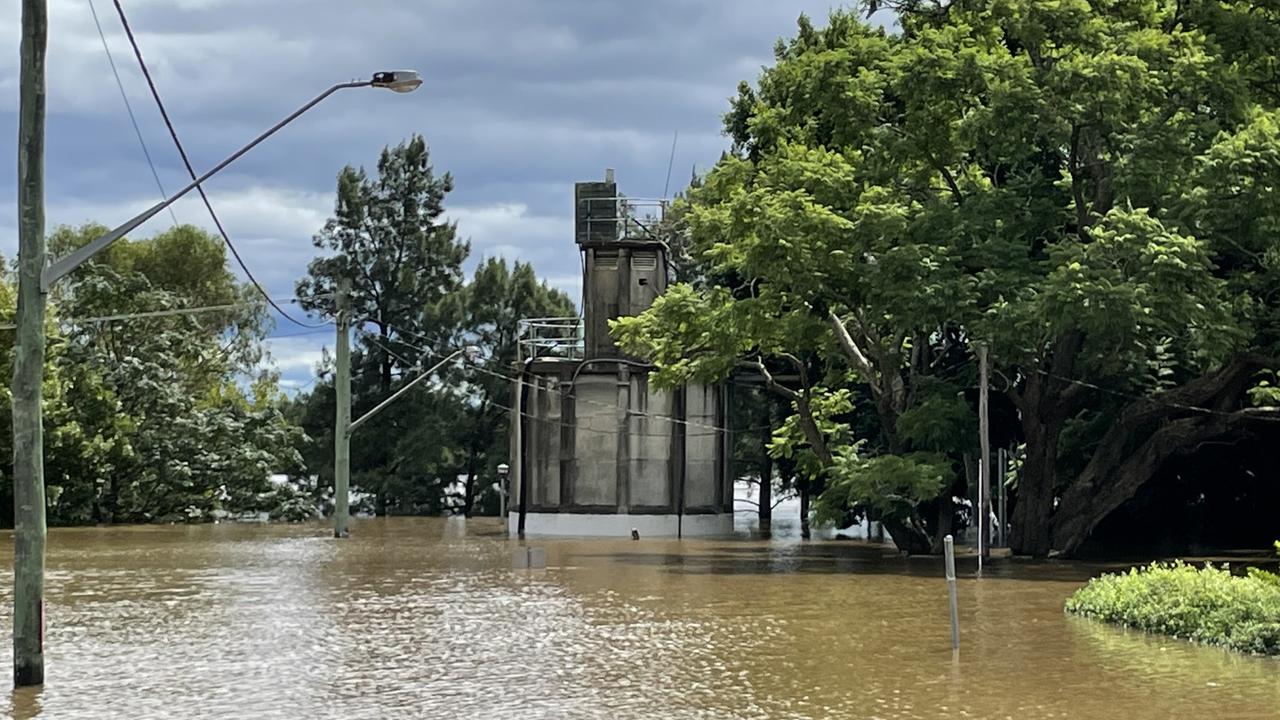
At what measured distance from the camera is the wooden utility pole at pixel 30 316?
13766mm

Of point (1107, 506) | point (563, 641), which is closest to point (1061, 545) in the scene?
point (1107, 506)

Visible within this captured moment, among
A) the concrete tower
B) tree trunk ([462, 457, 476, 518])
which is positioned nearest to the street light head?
the concrete tower

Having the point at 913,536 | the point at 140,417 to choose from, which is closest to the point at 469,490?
the point at 140,417

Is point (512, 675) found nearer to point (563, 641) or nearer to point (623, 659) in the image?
point (623, 659)

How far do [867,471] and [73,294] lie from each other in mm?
41622

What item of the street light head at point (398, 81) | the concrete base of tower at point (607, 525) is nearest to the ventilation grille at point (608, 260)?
the concrete base of tower at point (607, 525)

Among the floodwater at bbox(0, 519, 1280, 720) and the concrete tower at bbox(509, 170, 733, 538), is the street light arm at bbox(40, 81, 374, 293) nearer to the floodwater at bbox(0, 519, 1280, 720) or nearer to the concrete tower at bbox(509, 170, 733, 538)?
the floodwater at bbox(0, 519, 1280, 720)

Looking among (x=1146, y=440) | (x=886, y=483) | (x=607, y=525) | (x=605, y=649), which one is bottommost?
(x=605, y=649)

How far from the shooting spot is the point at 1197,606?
60.8 ft

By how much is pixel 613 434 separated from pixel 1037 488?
1786 centimetres

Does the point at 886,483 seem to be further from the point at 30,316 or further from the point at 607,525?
the point at 30,316

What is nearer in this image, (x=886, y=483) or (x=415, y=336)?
(x=886, y=483)

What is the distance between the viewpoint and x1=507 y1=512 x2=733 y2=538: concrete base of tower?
50.7m

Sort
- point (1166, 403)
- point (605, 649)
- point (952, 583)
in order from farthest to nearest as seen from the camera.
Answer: point (1166, 403) < point (605, 649) < point (952, 583)
